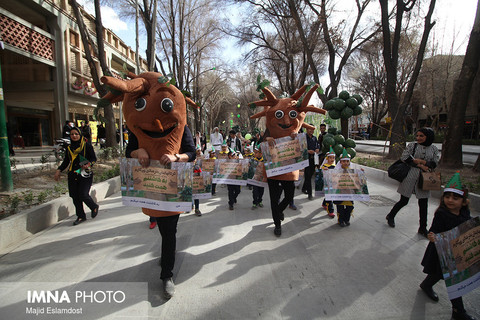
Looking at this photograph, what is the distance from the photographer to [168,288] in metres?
2.49

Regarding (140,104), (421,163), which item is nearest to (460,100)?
(421,163)

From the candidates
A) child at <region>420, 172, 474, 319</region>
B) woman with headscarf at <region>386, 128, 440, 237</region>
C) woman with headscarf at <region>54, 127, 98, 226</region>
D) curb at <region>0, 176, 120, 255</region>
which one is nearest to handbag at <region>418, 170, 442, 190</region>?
woman with headscarf at <region>386, 128, 440, 237</region>

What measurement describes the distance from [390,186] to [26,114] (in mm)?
20211

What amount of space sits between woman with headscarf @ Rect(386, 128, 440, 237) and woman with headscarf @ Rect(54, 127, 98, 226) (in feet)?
17.3

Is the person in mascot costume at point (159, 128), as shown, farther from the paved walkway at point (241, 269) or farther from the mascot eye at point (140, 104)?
the paved walkway at point (241, 269)

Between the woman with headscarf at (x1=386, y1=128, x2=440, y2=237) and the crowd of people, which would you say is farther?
the woman with headscarf at (x1=386, y1=128, x2=440, y2=237)

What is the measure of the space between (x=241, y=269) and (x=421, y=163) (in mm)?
3036

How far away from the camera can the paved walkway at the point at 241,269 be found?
7.57 feet

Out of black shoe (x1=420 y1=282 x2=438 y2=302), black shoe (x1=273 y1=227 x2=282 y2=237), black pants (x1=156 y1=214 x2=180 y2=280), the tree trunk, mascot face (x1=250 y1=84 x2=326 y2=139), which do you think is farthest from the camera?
the tree trunk

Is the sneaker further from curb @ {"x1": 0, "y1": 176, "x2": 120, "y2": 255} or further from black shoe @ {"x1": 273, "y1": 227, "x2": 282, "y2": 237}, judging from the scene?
curb @ {"x1": 0, "y1": 176, "x2": 120, "y2": 255}

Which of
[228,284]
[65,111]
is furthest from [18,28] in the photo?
[228,284]

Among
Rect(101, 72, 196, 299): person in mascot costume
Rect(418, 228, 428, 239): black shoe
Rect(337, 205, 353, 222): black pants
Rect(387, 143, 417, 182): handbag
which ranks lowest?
Rect(418, 228, 428, 239): black shoe

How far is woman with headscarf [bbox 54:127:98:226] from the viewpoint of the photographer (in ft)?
14.4

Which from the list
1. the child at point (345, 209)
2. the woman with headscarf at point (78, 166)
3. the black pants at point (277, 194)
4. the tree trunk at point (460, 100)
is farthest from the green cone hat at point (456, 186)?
the tree trunk at point (460, 100)
